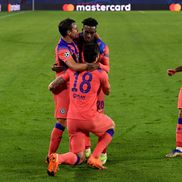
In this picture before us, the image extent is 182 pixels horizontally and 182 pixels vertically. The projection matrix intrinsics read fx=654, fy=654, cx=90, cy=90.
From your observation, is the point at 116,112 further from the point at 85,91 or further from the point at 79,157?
the point at 85,91

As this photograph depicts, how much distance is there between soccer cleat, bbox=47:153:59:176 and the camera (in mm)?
8078

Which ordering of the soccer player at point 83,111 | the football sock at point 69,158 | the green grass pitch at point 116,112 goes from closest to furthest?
the football sock at point 69,158
the soccer player at point 83,111
the green grass pitch at point 116,112

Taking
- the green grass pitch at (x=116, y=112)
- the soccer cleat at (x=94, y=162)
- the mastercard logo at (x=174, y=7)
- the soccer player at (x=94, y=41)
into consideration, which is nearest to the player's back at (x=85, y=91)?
the soccer player at (x=94, y=41)

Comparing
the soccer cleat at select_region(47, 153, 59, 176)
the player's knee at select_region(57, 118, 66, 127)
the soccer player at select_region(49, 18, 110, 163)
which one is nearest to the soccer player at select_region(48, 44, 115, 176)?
the soccer cleat at select_region(47, 153, 59, 176)

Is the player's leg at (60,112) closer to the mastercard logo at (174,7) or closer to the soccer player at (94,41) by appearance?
the soccer player at (94,41)

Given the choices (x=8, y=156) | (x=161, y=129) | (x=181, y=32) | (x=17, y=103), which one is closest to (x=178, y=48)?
(x=181, y=32)

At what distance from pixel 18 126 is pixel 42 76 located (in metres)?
6.57

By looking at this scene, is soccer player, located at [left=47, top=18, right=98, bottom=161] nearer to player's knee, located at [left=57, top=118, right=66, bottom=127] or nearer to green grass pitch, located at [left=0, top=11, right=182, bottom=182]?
player's knee, located at [left=57, top=118, right=66, bottom=127]

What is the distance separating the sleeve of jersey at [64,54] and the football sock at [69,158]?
1321mm

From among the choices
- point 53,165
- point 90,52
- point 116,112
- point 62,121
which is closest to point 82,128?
point 53,165

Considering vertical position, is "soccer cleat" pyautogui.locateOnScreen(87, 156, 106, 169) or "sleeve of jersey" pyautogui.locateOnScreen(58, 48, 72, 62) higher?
"sleeve of jersey" pyautogui.locateOnScreen(58, 48, 72, 62)

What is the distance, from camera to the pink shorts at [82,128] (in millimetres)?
8375

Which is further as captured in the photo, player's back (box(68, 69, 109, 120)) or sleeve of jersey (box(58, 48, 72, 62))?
sleeve of jersey (box(58, 48, 72, 62))

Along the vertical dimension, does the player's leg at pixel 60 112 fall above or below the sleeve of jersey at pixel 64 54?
below
